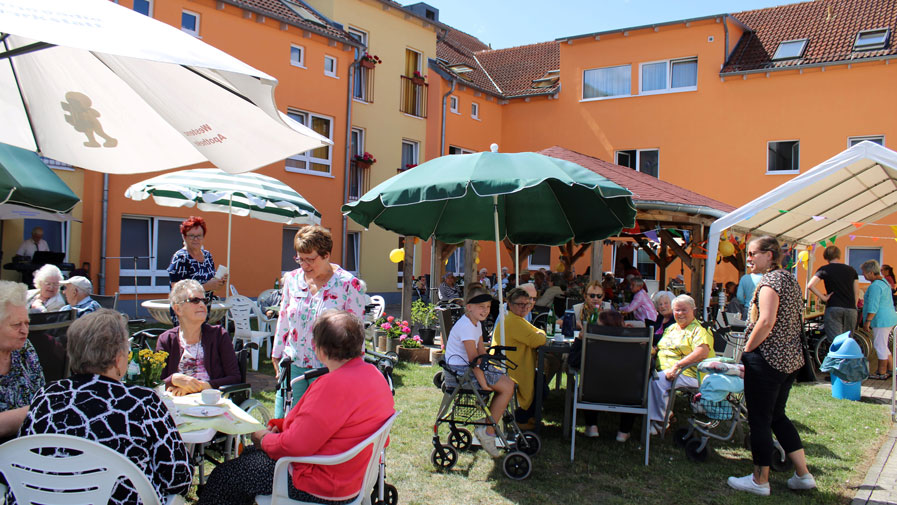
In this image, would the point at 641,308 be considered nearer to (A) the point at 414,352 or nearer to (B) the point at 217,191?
(A) the point at 414,352

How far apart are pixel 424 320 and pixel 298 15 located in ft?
35.0

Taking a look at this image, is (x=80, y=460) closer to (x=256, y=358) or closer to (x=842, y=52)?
(x=256, y=358)

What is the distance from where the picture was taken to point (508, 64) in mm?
26297

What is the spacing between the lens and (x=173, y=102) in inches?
137

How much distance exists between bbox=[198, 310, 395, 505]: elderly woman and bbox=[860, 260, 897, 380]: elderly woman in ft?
27.5

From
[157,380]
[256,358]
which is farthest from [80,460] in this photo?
[256,358]

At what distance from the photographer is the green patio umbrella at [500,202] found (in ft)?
16.0

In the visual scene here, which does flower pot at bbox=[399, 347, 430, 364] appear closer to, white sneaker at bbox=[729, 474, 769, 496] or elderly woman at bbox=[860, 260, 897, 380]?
white sneaker at bbox=[729, 474, 769, 496]

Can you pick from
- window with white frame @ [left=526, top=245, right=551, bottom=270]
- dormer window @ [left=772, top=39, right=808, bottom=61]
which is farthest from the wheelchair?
window with white frame @ [left=526, top=245, right=551, bottom=270]

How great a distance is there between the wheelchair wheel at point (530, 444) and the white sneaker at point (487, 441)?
9.0 inches

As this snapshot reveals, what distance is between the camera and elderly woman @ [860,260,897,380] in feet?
28.9

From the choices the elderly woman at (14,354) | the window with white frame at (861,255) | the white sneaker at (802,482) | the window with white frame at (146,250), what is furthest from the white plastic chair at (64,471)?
the window with white frame at (861,255)

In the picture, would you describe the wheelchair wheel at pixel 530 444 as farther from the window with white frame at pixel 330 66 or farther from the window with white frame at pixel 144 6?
the window with white frame at pixel 330 66

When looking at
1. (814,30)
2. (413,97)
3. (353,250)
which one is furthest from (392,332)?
(814,30)
